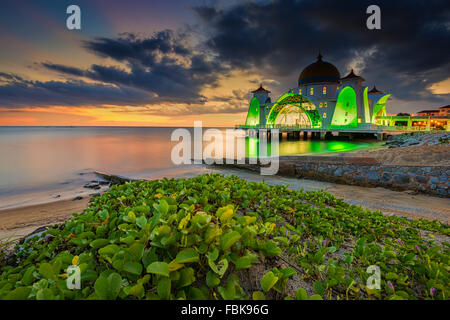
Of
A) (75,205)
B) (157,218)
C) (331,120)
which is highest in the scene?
(331,120)

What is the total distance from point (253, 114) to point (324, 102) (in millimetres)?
20638

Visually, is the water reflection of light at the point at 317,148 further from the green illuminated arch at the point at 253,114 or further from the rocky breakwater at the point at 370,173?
the green illuminated arch at the point at 253,114

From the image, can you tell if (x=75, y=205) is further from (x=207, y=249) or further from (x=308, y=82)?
(x=308, y=82)

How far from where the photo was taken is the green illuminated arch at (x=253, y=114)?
187ft

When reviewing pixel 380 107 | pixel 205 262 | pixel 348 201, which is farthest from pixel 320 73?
pixel 205 262

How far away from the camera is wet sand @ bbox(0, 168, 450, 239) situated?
550cm

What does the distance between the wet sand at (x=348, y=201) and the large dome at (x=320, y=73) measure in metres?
46.6

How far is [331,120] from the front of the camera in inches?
1635

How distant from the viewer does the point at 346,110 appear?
41656mm

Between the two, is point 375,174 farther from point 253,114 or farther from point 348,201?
point 253,114

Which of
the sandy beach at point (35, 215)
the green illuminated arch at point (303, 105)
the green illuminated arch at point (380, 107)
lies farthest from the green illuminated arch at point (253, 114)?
the sandy beach at point (35, 215)

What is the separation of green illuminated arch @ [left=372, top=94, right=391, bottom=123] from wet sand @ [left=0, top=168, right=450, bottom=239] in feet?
182
